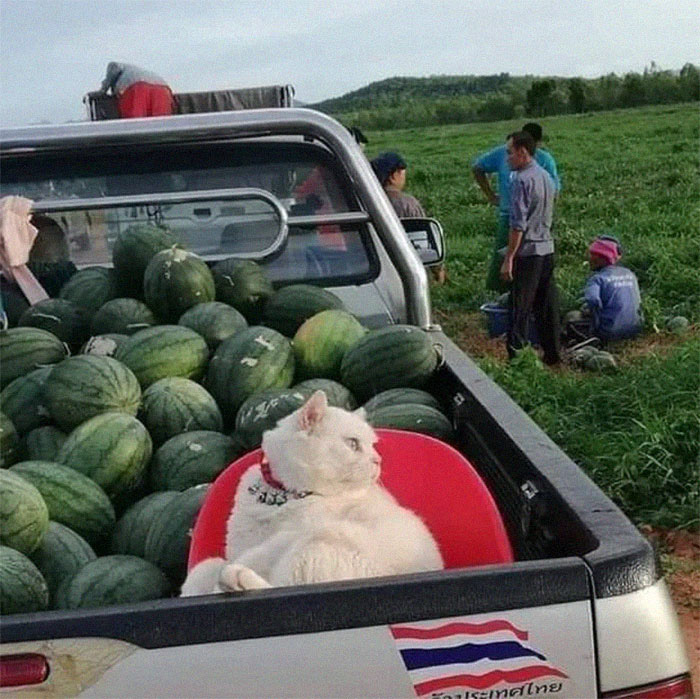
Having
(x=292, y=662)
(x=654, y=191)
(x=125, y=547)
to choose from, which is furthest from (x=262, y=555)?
(x=654, y=191)

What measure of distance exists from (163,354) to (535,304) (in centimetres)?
593

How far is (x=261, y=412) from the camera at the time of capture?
3174 mm

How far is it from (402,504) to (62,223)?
2.76m

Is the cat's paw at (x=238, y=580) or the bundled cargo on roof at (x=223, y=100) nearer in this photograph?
the cat's paw at (x=238, y=580)

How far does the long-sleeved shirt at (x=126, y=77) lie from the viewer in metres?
6.50

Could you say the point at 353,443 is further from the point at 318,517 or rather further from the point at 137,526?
the point at 137,526

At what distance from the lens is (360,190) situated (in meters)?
3.94

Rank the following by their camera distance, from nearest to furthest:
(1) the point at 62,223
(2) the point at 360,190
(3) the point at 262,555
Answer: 1. (3) the point at 262,555
2. (2) the point at 360,190
3. (1) the point at 62,223

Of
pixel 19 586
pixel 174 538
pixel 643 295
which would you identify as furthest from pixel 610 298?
pixel 19 586

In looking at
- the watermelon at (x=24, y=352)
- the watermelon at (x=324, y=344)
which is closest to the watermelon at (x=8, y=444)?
the watermelon at (x=24, y=352)

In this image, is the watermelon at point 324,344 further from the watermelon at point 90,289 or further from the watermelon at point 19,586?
the watermelon at point 19,586

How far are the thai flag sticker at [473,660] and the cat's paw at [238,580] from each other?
29 centimetres

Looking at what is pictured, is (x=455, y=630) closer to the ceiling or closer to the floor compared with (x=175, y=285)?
closer to the floor

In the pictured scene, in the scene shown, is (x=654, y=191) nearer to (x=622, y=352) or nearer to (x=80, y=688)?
(x=622, y=352)
